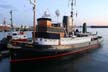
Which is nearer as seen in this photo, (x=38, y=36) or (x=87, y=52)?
(x=38, y=36)

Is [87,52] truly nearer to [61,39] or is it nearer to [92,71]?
[61,39]

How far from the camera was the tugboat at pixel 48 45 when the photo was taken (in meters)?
33.8

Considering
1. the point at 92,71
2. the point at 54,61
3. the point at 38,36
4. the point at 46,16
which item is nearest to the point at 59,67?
the point at 54,61

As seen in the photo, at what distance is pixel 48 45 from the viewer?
3612 cm

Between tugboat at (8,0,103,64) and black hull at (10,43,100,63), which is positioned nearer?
black hull at (10,43,100,63)

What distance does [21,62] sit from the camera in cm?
3388

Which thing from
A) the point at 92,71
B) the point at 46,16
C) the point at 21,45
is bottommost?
the point at 92,71

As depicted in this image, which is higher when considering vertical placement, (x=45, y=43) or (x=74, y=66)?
(x=45, y=43)

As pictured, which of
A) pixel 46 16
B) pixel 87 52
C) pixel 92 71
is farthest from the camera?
pixel 87 52

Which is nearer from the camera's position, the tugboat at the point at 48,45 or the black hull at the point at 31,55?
the black hull at the point at 31,55

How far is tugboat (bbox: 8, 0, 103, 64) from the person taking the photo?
33.8m

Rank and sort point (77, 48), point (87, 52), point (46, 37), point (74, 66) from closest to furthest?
point (74, 66) → point (46, 37) → point (77, 48) → point (87, 52)

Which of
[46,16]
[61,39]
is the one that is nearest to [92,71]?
[61,39]

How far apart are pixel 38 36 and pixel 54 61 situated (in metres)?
5.60
